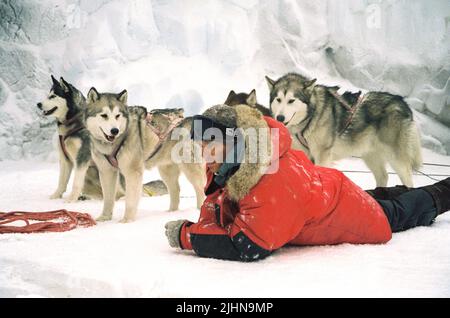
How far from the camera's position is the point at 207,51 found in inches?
258

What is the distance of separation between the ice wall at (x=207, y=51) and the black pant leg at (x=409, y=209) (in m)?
4.25

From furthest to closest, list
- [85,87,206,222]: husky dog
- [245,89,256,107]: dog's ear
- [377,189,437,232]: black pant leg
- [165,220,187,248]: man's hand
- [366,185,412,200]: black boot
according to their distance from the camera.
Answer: [245,89,256,107]: dog's ear
[85,87,206,222]: husky dog
[366,185,412,200]: black boot
[377,189,437,232]: black pant leg
[165,220,187,248]: man's hand

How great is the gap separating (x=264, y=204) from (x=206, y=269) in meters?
0.27

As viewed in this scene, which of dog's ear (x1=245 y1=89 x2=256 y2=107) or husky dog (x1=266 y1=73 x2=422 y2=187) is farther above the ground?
dog's ear (x1=245 y1=89 x2=256 y2=107)

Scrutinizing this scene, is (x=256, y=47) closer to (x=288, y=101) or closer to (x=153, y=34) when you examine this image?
(x=153, y=34)

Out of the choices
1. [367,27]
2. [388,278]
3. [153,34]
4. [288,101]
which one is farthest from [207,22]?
[388,278]

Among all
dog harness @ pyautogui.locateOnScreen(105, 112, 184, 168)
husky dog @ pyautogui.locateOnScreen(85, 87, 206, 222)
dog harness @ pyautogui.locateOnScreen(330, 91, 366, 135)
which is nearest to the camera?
husky dog @ pyautogui.locateOnScreen(85, 87, 206, 222)

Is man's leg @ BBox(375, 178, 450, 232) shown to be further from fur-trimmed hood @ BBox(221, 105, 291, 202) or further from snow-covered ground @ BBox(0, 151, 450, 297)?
fur-trimmed hood @ BBox(221, 105, 291, 202)

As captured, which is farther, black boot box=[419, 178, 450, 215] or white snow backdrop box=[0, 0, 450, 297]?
white snow backdrop box=[0, 0, 450, 297]

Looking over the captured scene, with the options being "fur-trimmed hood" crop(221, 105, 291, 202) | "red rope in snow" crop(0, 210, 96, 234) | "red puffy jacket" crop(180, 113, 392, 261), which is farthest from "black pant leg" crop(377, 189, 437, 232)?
"red rope in snow" crop(0, 210, 96, 234)

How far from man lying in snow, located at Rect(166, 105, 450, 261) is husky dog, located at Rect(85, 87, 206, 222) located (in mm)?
962

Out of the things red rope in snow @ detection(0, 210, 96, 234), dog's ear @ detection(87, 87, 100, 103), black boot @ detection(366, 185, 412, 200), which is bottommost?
red rope in snow @ detection(0, 210, 96, 234)

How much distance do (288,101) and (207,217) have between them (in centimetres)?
160

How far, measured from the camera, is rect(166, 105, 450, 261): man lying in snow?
1.49 metres
